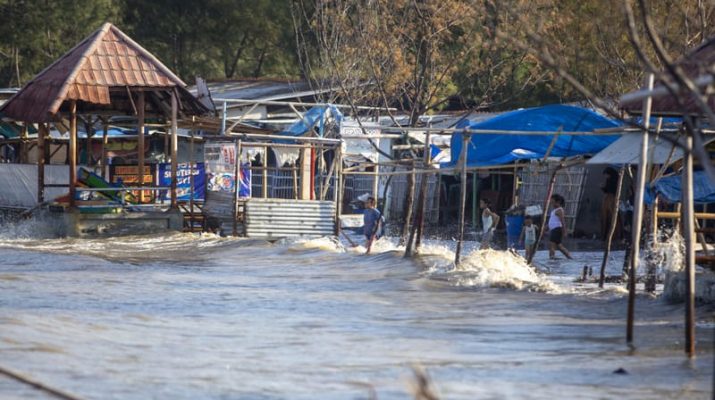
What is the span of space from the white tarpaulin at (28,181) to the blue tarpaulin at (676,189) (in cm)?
A: 1303

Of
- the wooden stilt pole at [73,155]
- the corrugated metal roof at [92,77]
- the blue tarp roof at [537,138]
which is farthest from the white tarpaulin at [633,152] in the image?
the wooden stilt pole at [73,155]

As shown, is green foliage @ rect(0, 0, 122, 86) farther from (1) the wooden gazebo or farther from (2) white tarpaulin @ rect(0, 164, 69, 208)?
(1) the wooden gazebo

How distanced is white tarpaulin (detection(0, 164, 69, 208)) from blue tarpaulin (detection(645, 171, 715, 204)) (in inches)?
513

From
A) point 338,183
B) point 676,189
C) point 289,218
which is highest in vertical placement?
point 676,189

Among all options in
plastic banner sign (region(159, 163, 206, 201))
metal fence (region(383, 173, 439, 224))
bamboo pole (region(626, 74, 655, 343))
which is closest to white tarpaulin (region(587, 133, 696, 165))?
bamboo pole (region(626, 74, 655, 343))

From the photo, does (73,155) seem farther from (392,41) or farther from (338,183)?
(392,41)

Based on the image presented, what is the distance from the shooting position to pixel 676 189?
13695 mm

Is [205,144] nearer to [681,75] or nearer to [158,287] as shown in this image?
[158,287]

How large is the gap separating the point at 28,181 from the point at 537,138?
11.3m

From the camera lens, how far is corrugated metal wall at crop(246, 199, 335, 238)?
21.5m

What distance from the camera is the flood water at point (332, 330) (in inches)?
338

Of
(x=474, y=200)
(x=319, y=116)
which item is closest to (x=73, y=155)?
(x=319, y=116)

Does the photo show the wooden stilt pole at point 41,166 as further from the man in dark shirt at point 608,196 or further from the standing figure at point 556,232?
the man in dark shirt at point 608,196

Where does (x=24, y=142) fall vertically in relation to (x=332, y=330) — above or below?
above
